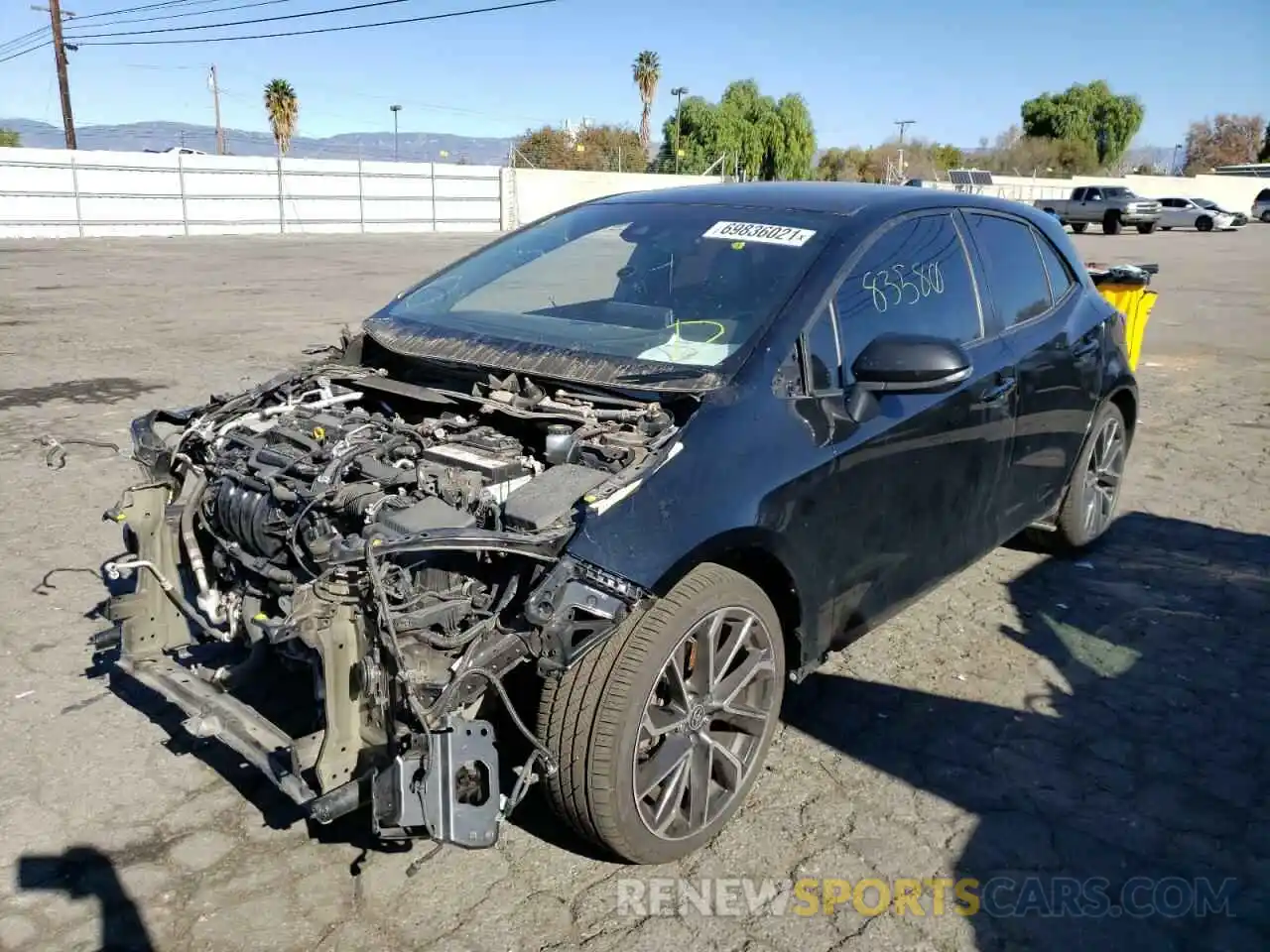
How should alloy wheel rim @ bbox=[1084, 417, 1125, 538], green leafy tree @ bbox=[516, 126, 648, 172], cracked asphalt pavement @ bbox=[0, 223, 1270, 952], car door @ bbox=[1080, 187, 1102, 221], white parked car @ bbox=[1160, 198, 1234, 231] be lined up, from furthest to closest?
green leafy tree @ bbox=[516, 126, 648, 172] < white parked car @ bbox=[1160, 198, 1234, 231] < car door @ bbox=[1080, 187, 1102, 221] < alloy wheel rim @ bbox=[1084, 417, 1125, 538] < cracked asphalt pavement @ bbox=[0, 223, 1270, 952]

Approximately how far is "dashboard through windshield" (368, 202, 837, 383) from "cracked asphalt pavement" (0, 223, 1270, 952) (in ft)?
4.83

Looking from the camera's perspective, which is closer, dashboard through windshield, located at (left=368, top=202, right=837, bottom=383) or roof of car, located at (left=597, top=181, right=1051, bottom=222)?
dashboard through windshield, located at (left=368, top=202, right=837, bottom=383)

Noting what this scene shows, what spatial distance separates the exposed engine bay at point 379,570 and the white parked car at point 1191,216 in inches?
1863

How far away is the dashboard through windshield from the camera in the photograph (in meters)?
3.44

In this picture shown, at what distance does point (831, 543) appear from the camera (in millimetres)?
3244

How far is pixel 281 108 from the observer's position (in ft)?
189

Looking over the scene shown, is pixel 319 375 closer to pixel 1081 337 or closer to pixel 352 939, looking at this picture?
pixel 352 939

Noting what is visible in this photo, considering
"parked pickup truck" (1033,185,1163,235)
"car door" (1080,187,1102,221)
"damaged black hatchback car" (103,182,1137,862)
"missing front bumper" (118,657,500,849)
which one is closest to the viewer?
"missing front bumper" (118,657,500,849)

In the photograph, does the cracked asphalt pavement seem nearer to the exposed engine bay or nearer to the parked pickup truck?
the exposed engine bay

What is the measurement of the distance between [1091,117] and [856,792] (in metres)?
93.5

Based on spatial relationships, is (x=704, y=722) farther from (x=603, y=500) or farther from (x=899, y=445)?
(x=899, y=445)

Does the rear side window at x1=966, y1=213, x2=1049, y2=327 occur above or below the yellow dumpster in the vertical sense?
above

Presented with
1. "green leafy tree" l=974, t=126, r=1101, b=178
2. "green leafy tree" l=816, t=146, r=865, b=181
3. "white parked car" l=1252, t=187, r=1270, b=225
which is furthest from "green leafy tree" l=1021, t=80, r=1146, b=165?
"white parked car" l=1252, t=187, r=1270, b=225

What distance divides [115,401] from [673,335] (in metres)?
6.53
